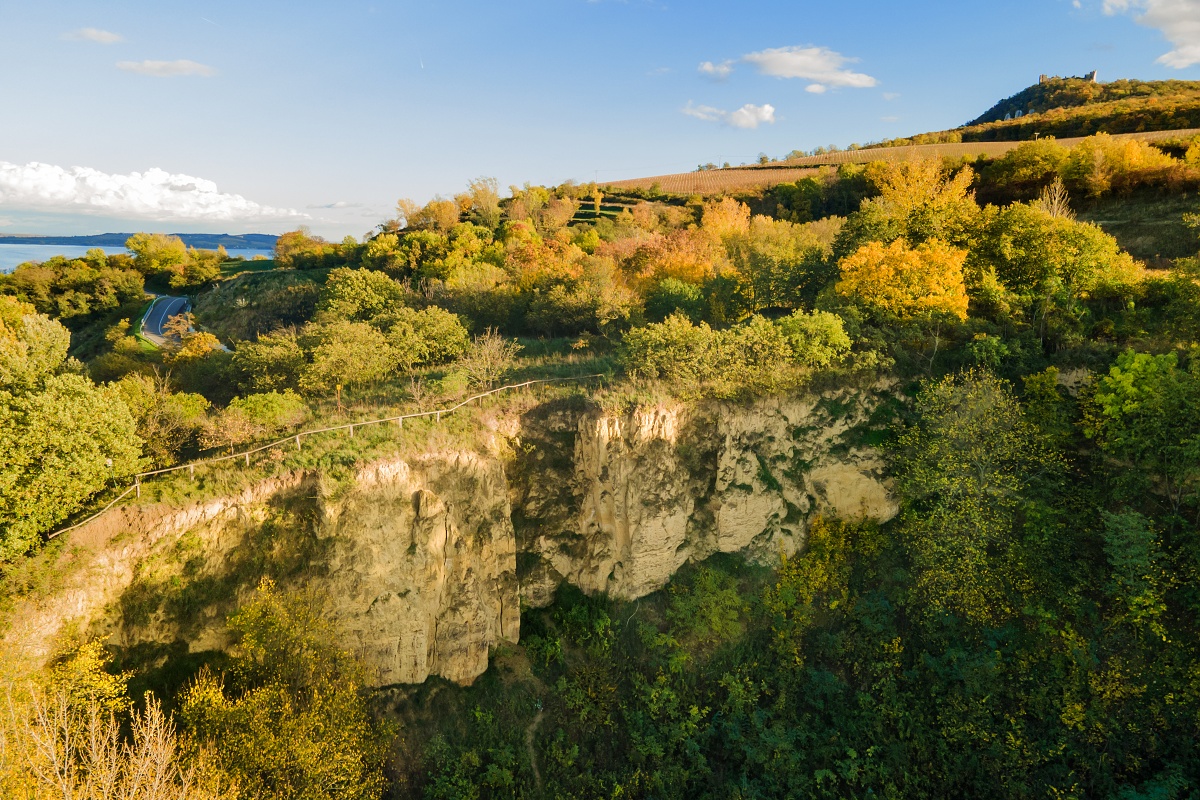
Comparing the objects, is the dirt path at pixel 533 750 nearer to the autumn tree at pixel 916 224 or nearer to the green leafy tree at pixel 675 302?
the green leafy tree at pixel 675 302

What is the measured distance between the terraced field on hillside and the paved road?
62778mm

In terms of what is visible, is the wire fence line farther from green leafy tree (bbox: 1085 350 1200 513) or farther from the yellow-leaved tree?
green leafy tree (bbox: 1085 350 1200 513)

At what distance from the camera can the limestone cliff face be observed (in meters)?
23.5

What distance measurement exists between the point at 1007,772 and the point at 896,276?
20.2 m

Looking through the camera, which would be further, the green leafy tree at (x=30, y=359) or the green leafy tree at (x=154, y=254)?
the green leafy tree at (x=154, y=254)

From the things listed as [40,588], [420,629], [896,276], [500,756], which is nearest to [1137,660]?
[896,276]

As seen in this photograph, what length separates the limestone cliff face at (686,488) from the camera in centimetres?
2348

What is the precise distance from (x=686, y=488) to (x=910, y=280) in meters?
14.7

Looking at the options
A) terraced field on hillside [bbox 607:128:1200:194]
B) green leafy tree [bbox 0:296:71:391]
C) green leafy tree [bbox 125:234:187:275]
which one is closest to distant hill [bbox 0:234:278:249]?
green leafy tree [bbox 125:234:187:275]

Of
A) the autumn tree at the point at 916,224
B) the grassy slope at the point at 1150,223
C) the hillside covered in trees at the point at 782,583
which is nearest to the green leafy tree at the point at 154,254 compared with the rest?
the hillside covered in trees at the point at 782,583

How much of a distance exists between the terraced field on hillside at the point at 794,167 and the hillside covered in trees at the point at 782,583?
35.8 metres

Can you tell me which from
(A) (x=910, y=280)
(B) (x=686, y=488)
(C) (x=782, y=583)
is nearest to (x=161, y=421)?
(B) (x=686, y=488)

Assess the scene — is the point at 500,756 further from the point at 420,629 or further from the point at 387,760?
the point at 420,629

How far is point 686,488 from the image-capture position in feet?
80.5
